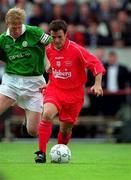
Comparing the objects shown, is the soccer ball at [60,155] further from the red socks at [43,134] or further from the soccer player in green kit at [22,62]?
the soccer player in green kit at [22,62]

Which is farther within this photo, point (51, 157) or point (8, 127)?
point (8, 127)

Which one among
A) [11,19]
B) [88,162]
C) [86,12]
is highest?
[86,12]

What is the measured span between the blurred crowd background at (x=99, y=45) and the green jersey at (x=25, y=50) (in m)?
7.79

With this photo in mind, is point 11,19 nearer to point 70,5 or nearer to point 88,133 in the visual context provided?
point 88,133

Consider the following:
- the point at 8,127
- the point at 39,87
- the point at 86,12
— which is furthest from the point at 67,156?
the point at 86,12

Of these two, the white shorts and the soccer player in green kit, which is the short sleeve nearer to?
the soccer player in green kit

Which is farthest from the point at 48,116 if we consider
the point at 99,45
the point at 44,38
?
the point at 99,45

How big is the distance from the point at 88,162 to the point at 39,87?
147 cm

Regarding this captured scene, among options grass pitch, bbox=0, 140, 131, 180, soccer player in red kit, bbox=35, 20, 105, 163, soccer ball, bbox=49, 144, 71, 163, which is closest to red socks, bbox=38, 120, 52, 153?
soccer ball, bbox=49, 144, 71, 163

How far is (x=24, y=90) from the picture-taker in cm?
1274

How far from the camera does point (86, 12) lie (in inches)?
905

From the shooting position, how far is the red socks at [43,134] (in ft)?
39.7

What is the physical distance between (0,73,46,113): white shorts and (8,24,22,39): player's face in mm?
666

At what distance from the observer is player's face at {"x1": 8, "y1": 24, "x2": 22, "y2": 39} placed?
12.3 m
